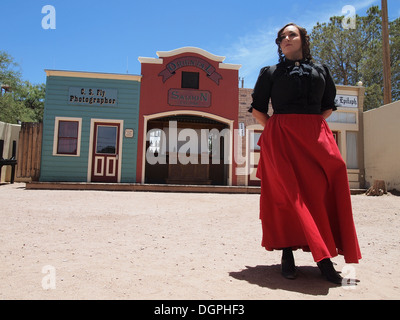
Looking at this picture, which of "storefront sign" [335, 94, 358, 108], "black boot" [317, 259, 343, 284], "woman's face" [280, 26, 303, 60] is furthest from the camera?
"storefront sign" [335, 94, 358, 108]

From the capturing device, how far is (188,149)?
13.4 meters

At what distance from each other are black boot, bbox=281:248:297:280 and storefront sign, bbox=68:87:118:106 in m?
10.8

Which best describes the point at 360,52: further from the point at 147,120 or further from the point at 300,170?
the point at 300,170

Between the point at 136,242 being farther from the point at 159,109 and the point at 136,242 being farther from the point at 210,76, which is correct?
the point at 210,76

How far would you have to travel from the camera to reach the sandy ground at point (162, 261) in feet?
6.14

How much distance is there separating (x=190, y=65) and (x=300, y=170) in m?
10.8

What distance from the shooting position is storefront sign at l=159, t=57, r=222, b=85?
12148mm

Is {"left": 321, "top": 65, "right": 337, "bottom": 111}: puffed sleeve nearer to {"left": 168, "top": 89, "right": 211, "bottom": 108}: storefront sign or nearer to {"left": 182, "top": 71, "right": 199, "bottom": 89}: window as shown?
{"left": 168, "top": 89, "right": 211, "bottom": 108}: storefront sign

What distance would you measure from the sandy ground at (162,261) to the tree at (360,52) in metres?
20.1

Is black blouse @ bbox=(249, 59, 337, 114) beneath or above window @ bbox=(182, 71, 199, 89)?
beneath

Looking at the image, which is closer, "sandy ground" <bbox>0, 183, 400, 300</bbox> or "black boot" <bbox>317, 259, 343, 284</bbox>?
"sandy ground" <bbox>0, 183, 400, 300</bbox>

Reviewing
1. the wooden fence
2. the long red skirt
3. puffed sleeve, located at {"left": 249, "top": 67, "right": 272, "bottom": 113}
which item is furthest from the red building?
the long red skirt
